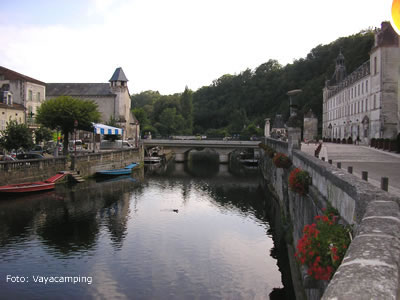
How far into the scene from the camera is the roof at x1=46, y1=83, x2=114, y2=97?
74812 mm

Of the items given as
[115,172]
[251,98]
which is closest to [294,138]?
[115,172]

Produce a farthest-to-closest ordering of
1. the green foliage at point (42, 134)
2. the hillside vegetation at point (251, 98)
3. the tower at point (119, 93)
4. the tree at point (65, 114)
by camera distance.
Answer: the hillside vegetation at point (251, 98), the tower at point (119, 93), the green foliage at point (42, 134), the tree at point (65, 114)

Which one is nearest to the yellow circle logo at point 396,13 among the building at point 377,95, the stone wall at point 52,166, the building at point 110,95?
the stone wall at point 52,166

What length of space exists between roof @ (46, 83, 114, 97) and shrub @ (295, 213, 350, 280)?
72.1m

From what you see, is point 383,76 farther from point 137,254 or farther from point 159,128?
point 159,128

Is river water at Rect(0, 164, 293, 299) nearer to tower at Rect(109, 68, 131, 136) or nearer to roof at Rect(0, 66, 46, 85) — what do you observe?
roof at Rect(0, 66, 46, 85)

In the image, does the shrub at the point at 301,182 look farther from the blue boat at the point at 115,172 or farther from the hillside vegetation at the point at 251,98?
the hillside vegetation at the point at 251,98

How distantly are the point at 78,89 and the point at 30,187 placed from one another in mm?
51534

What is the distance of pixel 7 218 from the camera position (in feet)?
70.8

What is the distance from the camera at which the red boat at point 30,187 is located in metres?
26.9

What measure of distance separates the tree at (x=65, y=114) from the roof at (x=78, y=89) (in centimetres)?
3370

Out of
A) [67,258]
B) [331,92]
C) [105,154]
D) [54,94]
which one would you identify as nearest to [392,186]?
[67,258]

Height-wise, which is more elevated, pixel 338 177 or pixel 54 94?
pixel 54 94

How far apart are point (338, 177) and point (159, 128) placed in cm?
9579
